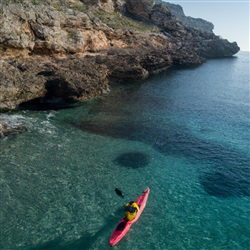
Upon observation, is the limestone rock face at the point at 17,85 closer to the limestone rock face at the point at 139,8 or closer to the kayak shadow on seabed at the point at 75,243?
the kayak shadow on seabed at the point at 75,243

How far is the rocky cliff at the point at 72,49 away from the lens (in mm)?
46531

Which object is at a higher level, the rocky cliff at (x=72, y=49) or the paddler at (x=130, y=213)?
the rocky cliff at (x=72, y=49)

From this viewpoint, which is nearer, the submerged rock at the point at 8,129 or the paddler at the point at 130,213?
the paddler at the point at 130,213

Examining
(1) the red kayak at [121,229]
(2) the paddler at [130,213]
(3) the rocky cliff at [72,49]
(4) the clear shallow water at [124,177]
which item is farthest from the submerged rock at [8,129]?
(2) the paddler at [130,213]

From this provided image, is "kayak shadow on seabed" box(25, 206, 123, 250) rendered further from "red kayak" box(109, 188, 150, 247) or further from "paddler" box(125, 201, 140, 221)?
"paddler" box(125, 201, 140, 221)

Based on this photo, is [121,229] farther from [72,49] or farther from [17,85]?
[72,49]

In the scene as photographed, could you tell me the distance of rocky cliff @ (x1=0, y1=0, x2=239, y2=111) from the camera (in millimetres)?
46531

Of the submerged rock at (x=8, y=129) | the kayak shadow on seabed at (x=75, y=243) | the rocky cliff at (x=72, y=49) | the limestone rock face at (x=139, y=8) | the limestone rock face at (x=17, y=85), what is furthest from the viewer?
the limestone rock face at (x=139, y=8)

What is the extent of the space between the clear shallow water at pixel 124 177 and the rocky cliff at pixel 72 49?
5278mm

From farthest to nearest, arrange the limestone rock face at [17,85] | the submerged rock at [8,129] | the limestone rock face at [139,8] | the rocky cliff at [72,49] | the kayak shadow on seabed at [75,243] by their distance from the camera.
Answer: the limestone rock face at [139,8]
the rocky cliff at [72,49]
the limestone rock face at [17,85]
the submerged rock at [8,129]
the kayak shadow on seabed at [75,243]

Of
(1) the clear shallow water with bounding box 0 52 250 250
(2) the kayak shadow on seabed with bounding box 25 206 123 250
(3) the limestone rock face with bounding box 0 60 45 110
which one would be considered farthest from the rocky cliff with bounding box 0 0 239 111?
(2) the kayak shadow on seabed with bounding box 25 206 123 250

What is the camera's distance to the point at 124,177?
91.6ft

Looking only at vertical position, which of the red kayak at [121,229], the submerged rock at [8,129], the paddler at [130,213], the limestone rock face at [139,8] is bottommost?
the red kayak at [121,229]

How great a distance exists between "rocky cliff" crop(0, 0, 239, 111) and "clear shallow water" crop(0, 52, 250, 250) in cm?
528
